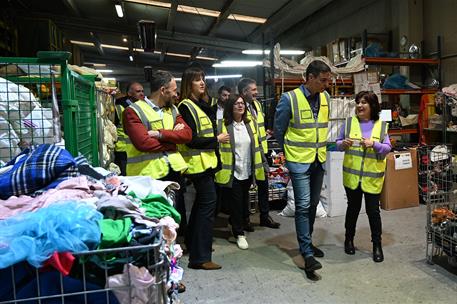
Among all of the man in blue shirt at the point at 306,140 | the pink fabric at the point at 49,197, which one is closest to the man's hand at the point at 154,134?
the man in blue shirt at the point at 306,140

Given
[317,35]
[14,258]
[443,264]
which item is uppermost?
[317,35]

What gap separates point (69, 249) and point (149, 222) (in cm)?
25

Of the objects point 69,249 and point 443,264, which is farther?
point 443,264

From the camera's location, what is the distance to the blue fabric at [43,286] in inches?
37.3

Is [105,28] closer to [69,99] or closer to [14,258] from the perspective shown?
[69,99]

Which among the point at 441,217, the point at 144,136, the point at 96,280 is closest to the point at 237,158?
the point at 144,136

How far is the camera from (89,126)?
9.72ft

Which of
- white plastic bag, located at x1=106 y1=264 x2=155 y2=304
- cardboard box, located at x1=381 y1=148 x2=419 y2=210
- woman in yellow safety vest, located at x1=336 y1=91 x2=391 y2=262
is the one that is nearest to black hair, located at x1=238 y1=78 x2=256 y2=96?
woman in yellow safety vest, located at x1=336 y1=91 x2=391 y2=262

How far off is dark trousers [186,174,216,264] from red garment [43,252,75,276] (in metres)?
1.98

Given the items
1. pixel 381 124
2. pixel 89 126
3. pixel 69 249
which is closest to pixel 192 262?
pixel 89 126

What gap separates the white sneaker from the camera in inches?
137

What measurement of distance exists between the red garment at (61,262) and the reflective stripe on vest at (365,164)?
258 cm

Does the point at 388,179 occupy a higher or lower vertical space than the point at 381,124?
lower

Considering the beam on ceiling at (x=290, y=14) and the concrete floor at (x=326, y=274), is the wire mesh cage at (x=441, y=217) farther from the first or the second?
the beam on ceiling at (x=290, y=14)
